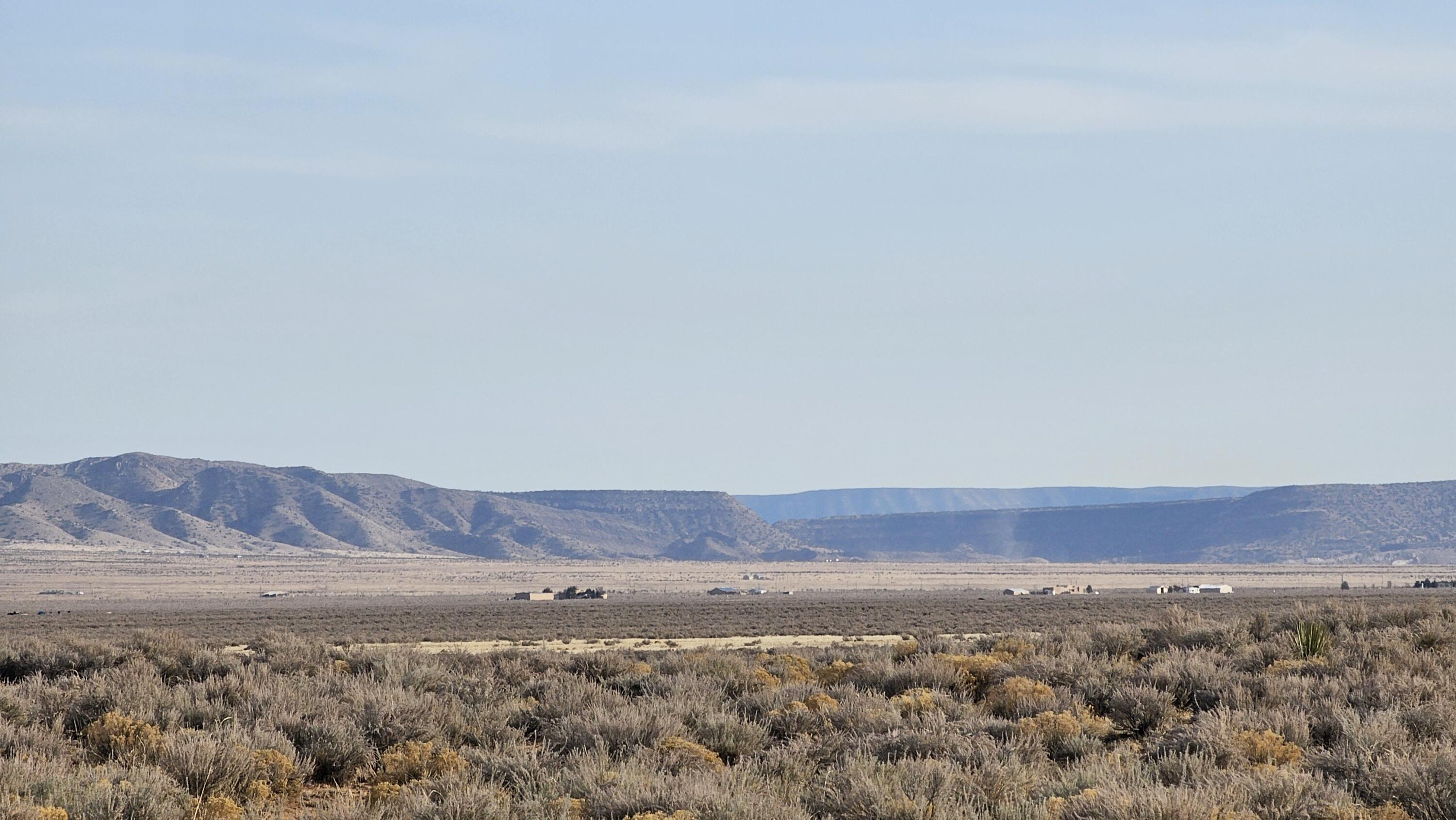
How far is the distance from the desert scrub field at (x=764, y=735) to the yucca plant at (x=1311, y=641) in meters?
0.05

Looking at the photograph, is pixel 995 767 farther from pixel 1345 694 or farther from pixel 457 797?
pixel 1345 694

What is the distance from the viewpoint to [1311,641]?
1884 cm

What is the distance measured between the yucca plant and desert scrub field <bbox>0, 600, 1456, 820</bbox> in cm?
5

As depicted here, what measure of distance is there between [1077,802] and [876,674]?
9.47 m

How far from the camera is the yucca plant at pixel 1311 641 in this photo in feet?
60.1

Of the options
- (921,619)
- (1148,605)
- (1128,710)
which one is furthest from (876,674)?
(1148,605)

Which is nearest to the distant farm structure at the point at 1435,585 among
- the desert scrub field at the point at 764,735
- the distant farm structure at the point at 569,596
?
the distant farm structure at the point at 569,596

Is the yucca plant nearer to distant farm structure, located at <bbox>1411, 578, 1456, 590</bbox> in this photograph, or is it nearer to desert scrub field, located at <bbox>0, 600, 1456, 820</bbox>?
desert scrub field, located at <bbox>0, 600, 1456, 820</bbox>

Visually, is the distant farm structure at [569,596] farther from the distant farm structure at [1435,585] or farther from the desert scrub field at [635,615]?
the distant farm structure at [1435,585]

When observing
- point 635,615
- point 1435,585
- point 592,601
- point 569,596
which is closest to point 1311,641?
point 635,615

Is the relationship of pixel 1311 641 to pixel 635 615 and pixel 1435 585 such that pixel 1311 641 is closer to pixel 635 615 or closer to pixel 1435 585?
pixel 635 615

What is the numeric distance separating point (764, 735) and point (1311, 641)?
32.5ft

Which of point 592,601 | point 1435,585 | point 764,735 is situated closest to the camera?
point 764,735

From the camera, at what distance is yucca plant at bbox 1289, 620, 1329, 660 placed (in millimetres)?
18328
